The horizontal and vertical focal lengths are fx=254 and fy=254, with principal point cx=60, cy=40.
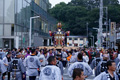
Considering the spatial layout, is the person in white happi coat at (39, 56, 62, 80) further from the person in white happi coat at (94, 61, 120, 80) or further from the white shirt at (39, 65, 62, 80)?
the person in white happi coat at (94, 61, 120, 80)

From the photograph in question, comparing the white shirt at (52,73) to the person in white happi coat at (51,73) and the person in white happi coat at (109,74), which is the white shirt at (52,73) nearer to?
the person in white happi coat at (51,73)

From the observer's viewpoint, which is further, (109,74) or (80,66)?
(80,66)

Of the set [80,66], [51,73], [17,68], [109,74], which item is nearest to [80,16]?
[17,68]

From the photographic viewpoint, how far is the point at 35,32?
44.2m

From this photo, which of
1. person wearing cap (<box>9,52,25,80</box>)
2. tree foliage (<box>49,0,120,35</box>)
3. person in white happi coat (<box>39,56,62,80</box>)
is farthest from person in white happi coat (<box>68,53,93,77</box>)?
tree foliage (<box>49,0,120,35</box>)

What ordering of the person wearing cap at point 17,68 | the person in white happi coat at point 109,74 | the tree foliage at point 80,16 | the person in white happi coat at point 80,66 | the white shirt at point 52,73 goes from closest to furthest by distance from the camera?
1. the person in white happi coat at point 109,74
2. the white shirt at point 52,73
3. the person in white happi coat at point 80,66
4. the person wearing cap at point 17,68
5. the tree foliage at point 80,16

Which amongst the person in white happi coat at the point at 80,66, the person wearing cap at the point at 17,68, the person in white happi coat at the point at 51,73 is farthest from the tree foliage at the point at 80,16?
the person in white happi coat at the point at 51,73

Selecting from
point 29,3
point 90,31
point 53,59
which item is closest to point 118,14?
point 90,31

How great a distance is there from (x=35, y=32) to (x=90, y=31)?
44.1 m

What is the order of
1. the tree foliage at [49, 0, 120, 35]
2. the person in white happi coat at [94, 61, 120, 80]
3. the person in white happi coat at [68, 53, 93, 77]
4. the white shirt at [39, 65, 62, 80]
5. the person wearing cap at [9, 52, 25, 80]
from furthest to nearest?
the tree foliage at [49, 0, 120, 35] → the person wearing cap at [9, 52, 25, 80] → the person in white happi coat at [68, 53, 93, 77] → the white shirt at [39, 65, 62, 80] → the person in white happi coat at [94, 61, 120, 80]

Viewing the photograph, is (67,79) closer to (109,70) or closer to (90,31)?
(109,70)

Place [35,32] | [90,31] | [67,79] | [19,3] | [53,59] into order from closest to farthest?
[53,59] < [67,79] < [19,3] < [35,32] < [90,31]

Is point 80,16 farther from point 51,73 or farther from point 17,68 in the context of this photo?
point 51,73

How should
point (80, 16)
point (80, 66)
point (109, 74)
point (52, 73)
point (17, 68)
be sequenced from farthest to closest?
point (80, 16)
point (17, 68)
point (80, 66)
point (52, 73)
point (109, 74)
